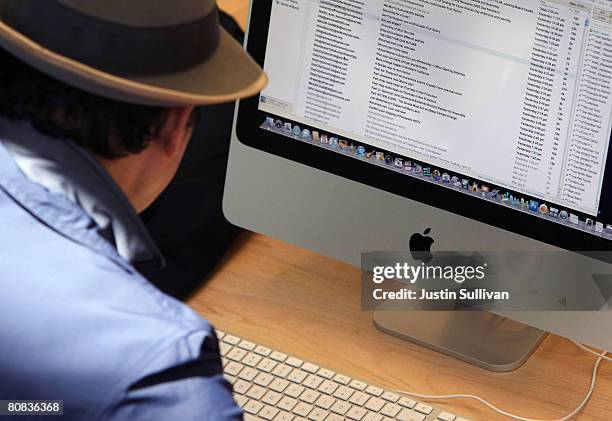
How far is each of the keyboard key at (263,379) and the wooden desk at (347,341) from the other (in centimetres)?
8

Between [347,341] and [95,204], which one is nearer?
[95,204]

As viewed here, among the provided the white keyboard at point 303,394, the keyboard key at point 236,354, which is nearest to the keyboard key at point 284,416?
the white keyboard at point 303,394

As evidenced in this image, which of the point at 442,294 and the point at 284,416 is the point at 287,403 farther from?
the point at 442,294

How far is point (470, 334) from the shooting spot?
137 cm

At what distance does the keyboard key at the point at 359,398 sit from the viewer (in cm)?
123

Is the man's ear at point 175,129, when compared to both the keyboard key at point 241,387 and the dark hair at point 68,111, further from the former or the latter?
the keyboard key at point 241,387

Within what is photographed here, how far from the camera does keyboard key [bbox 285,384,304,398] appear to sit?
124cm

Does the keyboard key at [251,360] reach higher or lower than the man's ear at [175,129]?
lower

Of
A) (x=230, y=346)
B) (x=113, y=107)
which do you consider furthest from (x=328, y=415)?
(x=113, y=107)

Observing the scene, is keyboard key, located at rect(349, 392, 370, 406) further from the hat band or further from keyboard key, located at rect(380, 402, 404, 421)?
the hat band

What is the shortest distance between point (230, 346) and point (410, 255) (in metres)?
0.24

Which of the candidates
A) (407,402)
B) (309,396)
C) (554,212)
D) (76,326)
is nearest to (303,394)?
(309,396)

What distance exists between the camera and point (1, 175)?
0.93m

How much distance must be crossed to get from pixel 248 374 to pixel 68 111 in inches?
18.1
